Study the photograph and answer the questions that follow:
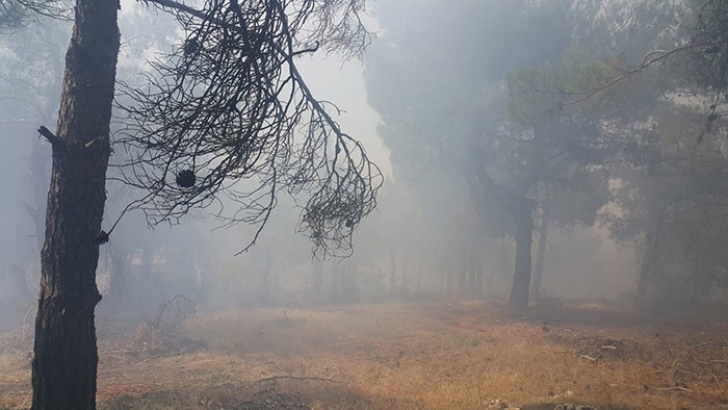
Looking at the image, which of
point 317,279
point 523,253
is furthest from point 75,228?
point 317,279

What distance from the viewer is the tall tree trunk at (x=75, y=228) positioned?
5.16 meters

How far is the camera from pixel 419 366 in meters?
11.3

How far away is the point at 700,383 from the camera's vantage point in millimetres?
8883

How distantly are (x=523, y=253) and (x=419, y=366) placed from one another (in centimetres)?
1431

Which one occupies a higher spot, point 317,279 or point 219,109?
point 219,109

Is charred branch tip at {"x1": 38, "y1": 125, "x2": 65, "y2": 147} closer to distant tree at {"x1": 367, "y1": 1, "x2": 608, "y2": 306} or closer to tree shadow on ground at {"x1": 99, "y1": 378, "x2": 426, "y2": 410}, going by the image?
tree shadow on ground at {"x1": 99, "y1": 378, "x2": 426, "y2": 410}

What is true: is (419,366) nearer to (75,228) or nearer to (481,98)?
(75,228)

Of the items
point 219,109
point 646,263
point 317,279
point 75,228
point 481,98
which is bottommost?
point 317,279

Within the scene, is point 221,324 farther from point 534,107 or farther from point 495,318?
point 534,107

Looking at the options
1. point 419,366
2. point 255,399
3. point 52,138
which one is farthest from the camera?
point 419,366

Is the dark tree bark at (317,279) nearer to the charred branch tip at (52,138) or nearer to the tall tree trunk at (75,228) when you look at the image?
the tall tree trunk at (75,228)

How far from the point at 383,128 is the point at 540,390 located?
78.6ft

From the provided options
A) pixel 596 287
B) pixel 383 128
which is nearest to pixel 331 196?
pixel 383 128

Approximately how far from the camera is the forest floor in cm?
814
